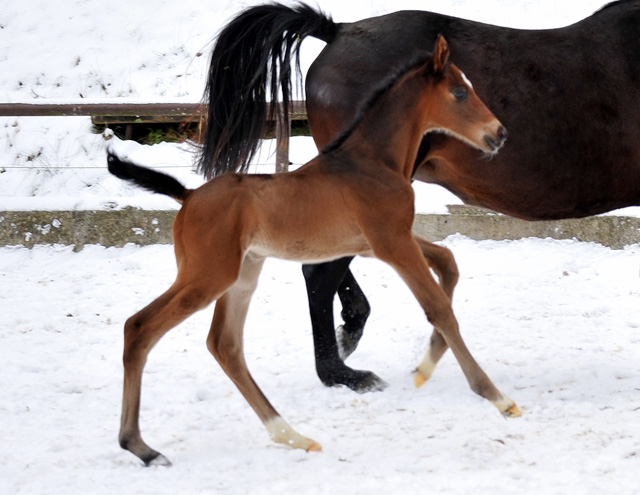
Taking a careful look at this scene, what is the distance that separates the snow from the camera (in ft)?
9.57

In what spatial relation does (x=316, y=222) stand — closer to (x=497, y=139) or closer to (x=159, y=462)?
(x=497, y=139)

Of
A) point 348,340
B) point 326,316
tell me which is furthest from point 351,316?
point 326,316

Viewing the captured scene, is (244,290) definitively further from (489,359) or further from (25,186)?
(25,186)

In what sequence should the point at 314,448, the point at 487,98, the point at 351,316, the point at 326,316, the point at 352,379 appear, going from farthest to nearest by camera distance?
1. the point at 351,316
2. the point at 326,316
3. the point at 352,379
4. the point at 487,98
5. the point at 314,448

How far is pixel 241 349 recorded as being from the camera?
10.7ft

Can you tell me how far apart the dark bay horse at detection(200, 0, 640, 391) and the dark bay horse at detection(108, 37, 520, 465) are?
1.76 ft

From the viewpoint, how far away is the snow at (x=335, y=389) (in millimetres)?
2916

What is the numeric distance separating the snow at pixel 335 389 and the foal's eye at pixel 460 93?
4.37 feet

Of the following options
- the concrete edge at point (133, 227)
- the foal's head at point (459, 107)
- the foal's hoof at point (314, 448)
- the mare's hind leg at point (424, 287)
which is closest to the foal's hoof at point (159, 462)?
the foal's hoof at point (314, 448)

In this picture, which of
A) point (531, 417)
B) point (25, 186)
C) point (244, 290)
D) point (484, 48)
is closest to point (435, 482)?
point (531, 417)

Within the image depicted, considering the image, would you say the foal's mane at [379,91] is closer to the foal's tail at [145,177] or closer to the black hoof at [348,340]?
the foal's tail at [145,177]

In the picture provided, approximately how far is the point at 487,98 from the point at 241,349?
65.7 inches

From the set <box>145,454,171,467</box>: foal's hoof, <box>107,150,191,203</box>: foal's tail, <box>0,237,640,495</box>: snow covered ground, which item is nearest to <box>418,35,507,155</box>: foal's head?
<box>107,150,191,203</box>: foal's tail

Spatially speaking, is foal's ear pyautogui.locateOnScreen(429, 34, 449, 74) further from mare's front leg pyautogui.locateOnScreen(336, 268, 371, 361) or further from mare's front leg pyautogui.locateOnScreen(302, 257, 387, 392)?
mare's front leg pyautogui.locateOnScreen(336, 268, 371, 361)
